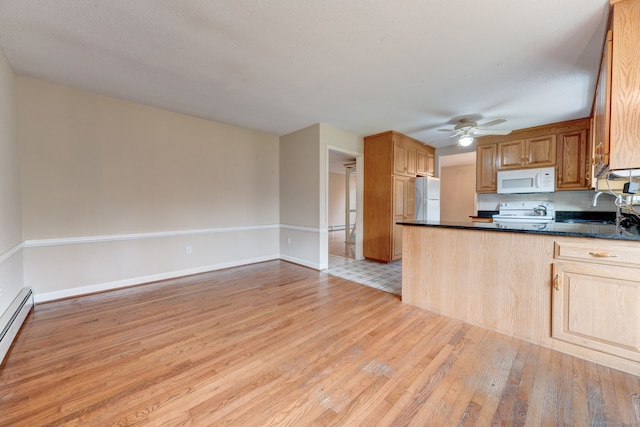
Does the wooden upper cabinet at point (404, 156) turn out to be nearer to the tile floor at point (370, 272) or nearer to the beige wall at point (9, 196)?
the tile floor at point (370, 272)

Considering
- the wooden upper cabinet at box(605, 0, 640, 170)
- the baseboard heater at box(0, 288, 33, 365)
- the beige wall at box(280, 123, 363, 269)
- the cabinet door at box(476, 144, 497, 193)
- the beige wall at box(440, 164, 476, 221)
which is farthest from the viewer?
the beige wall at box(440, 164, 476, 221)

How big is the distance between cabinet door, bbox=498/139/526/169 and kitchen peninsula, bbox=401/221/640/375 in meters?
2.51

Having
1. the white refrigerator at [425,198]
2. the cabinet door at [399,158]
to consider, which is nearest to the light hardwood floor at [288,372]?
the cabinet door at [399,158]

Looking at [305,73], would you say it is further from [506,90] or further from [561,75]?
[561,75]

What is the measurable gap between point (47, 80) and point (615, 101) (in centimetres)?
509

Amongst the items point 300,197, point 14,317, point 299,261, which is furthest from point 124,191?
point 299,261

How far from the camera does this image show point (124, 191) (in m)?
3.27

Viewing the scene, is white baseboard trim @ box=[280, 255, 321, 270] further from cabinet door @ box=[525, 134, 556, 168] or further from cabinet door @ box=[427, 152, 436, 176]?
cabinet door @ box=[525, 134, 556, 168]

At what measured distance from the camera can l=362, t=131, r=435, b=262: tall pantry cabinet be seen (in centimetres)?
456

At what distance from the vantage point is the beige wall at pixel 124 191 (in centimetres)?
276

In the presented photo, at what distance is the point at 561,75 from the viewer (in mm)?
2533

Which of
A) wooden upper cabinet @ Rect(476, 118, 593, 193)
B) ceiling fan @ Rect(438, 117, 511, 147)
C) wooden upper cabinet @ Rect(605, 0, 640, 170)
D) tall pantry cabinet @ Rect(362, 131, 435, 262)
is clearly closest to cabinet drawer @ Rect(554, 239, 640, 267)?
wooden upper cabinet @ Rect(605, 0, 640, 170)

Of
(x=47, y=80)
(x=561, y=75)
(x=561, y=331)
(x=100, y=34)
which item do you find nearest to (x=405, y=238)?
(x=561, y=331)

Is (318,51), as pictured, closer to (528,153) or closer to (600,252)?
(600,252)
